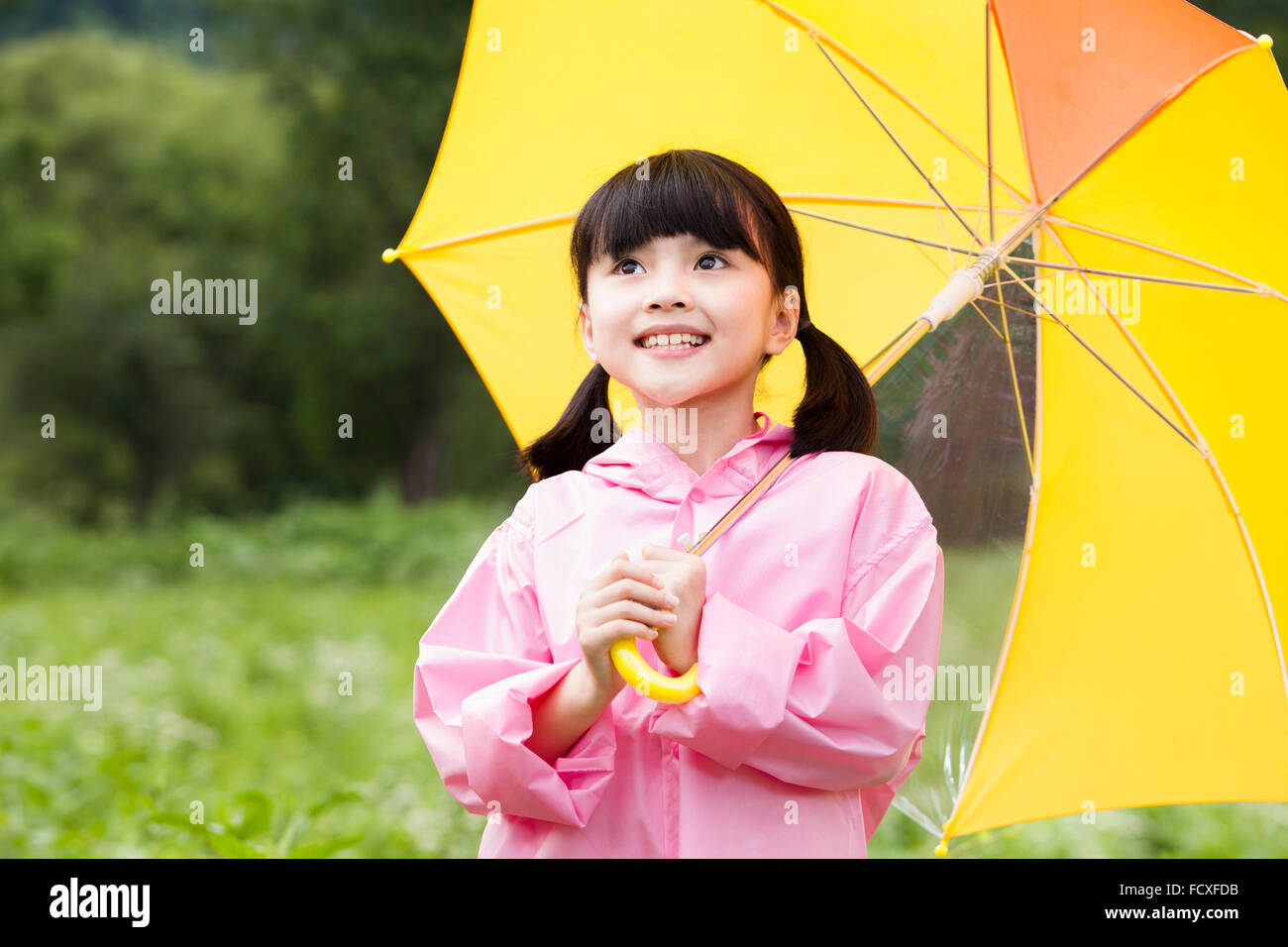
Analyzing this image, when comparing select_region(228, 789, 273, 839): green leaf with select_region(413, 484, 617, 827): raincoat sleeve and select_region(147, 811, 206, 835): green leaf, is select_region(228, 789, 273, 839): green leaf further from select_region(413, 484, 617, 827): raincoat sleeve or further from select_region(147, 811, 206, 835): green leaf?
select_region(413, 484, 617, 827): raincoat sleeve

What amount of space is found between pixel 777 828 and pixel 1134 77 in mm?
1272

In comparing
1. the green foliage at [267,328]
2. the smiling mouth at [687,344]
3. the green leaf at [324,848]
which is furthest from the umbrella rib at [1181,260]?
the green foliage at [267,328]

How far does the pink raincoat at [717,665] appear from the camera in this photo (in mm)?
1627

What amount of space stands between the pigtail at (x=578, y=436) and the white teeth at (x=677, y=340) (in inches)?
12.5

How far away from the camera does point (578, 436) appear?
213 cm

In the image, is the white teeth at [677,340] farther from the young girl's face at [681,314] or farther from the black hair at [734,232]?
the black hair at [734,232]

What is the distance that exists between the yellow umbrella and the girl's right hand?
747 millimetres

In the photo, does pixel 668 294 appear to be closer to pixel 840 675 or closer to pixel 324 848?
pixel 840 675

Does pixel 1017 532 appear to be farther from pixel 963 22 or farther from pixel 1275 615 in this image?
pixel 963 22

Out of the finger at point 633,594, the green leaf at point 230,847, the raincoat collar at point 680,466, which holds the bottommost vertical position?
the green leaf at point 230,847

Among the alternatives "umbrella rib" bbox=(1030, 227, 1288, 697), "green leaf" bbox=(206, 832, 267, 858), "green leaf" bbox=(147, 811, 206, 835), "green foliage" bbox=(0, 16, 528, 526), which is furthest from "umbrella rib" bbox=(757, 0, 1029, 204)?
"green foliage" bbox=(0, 16, 528, 526)

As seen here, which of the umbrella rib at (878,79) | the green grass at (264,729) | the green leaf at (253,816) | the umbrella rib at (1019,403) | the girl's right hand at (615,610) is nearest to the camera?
the girl's right hand at (615,610)

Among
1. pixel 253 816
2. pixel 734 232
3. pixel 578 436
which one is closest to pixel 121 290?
pixel 253 816

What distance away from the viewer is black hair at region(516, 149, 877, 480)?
1.82 m
